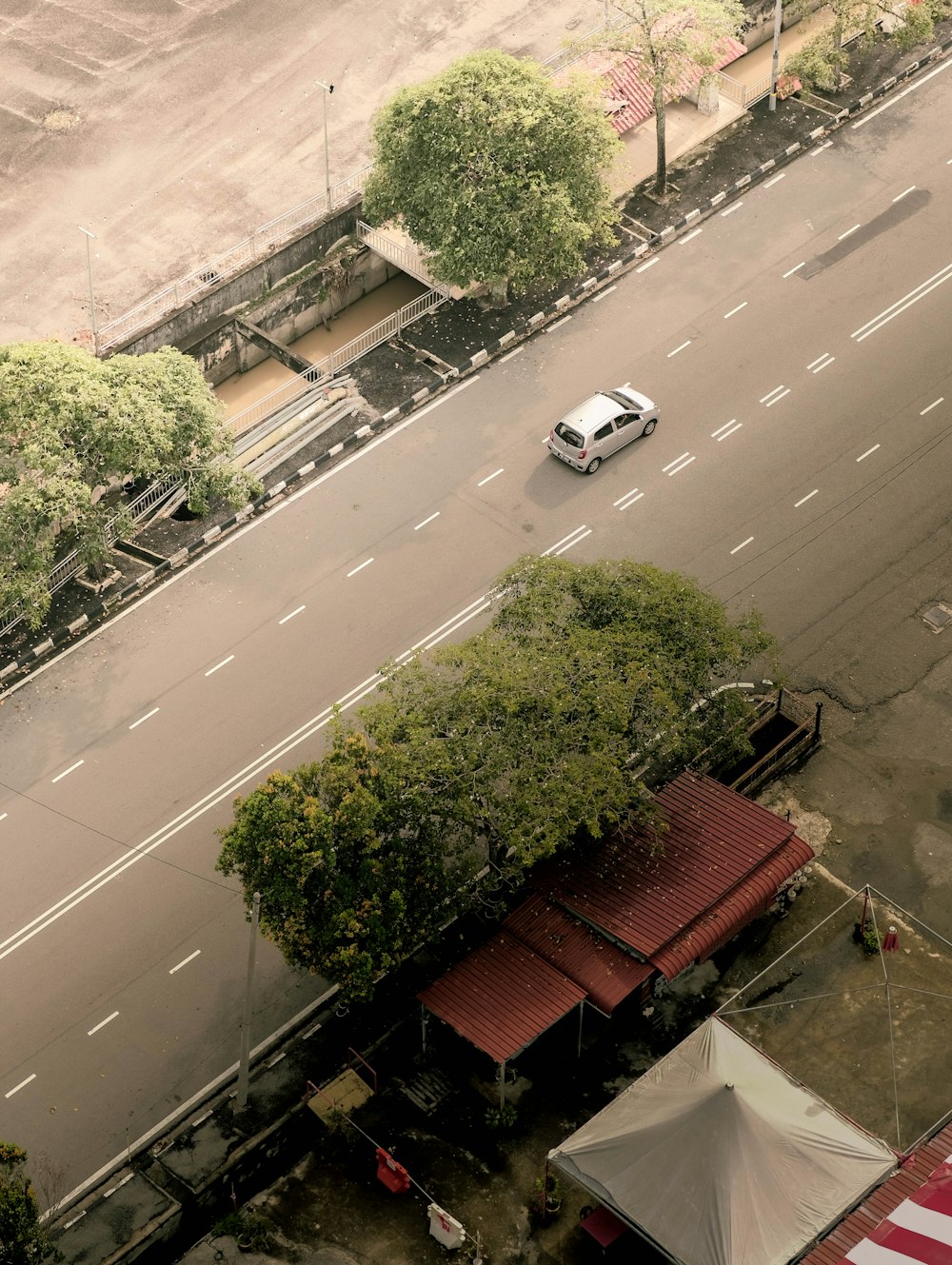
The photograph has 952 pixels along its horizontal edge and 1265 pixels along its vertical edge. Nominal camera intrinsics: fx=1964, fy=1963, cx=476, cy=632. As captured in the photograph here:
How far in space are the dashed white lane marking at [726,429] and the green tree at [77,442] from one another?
53.1 feet

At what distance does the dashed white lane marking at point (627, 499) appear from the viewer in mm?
62906

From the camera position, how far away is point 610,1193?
145 ft

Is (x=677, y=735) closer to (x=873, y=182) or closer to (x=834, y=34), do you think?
(x=873, y=182)

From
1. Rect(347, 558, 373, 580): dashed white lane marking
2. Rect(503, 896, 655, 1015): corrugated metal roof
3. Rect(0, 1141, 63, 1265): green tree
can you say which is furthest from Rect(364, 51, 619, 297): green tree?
Rect(0, 1141, 63, 1265): green tree

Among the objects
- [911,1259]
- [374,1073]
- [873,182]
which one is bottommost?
[911,1259]

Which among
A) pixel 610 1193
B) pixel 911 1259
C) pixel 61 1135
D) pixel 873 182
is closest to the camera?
pixel 911 1259

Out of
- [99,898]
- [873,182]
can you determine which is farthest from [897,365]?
[99,898]

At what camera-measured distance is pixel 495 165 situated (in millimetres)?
65688

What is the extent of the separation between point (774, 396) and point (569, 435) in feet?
25.0

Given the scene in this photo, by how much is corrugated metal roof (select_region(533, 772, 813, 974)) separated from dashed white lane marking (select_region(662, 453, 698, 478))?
14.6 metres

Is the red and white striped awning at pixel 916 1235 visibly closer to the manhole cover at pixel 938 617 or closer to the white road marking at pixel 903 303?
the manhole cover at pixel 938 617

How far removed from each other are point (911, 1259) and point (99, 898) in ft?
80.9

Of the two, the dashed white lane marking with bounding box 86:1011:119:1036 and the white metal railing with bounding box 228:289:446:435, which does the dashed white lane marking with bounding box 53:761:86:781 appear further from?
the white metal railing with bounding box 228:289:446:435

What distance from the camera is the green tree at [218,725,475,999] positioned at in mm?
46625
